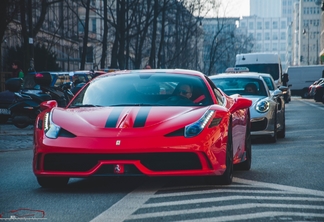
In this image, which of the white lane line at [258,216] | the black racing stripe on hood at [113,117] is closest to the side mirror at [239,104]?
the black racing stripe on hood at [113,117]

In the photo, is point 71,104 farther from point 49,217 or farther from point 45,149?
point 49,217

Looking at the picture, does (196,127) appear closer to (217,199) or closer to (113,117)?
(113,117)

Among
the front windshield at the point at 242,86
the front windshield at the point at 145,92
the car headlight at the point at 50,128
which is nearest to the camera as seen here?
the car headlight at the point at 50,128

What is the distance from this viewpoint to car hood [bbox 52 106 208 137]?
317 inches

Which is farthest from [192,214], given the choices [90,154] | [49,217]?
[90,154]

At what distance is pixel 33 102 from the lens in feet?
66.3

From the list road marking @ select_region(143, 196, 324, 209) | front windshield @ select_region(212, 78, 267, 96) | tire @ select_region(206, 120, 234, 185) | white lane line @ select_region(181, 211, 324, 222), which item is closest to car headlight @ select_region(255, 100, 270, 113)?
front windshield @ select_region(212, 78, 267, 96)

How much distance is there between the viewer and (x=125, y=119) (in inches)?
324

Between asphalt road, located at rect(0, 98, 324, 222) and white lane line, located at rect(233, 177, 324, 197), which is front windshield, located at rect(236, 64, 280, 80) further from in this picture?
white lane line, located at rect(233, 177, 324, 197)

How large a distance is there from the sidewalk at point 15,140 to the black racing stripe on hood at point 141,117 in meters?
6.84

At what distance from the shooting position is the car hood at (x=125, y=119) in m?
8.06

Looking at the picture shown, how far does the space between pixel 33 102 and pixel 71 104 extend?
435 inches

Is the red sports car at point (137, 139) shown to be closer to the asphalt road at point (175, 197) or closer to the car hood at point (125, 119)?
the car hood at point (125, 119)

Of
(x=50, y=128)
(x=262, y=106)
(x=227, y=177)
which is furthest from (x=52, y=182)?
(x=262, y=106)
